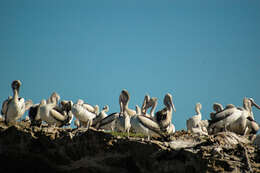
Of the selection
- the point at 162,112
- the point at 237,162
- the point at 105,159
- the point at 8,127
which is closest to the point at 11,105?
the point at 8,127

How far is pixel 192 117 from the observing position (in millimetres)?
27000

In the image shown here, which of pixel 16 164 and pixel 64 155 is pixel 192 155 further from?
pixel 16 164

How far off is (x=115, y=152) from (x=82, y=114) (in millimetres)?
5542

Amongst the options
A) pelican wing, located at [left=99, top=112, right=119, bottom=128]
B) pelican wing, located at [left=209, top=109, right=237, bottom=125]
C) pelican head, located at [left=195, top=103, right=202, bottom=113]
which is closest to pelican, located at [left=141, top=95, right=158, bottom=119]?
pelican head, located at [left=195, top=103, right=202, bottom=113]

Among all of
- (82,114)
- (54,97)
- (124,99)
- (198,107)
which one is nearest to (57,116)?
(82,114)

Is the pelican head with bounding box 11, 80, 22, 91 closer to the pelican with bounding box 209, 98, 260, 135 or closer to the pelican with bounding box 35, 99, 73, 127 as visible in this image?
the pelican with bounding box 35, 99, 73, 127

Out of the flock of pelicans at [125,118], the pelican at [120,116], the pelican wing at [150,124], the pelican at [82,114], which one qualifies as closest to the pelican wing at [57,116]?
the flock of pelicans at [125,118]

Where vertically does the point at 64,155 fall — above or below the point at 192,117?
below

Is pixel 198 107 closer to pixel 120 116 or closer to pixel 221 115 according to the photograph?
pixel 221 115

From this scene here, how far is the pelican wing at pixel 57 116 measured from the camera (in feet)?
78.2

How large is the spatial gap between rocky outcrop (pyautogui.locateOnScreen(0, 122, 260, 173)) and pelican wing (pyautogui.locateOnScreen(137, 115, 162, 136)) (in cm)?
93

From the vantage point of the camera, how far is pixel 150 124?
68.7 feet

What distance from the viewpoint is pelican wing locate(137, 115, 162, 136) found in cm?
2092

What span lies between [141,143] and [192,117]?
8.66m
